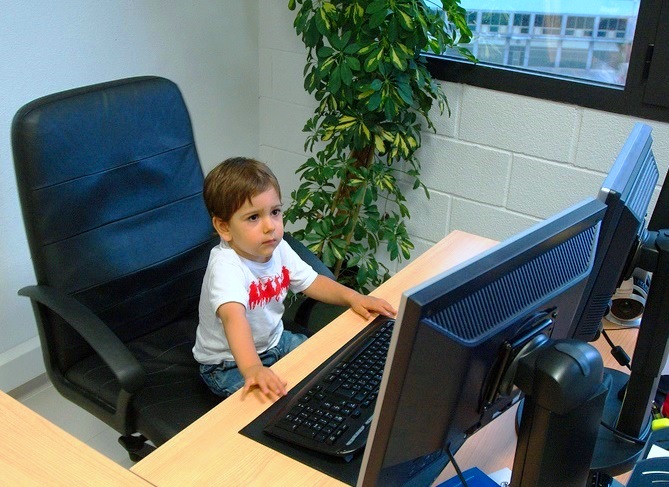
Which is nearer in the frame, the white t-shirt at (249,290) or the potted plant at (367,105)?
the white t-shirt at (249,290)

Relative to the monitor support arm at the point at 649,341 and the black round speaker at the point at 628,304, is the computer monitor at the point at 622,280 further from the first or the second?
the black round speaker at the point at 628,304

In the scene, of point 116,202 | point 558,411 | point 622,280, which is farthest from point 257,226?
point 558,411

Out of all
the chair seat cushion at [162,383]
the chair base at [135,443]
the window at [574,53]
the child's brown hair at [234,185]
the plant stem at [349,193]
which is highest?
the window at [574,53]

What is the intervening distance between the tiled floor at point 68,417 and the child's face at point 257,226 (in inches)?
39.1

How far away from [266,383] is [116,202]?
66 centimetres

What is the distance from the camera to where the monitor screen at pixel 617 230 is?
0.98 meters

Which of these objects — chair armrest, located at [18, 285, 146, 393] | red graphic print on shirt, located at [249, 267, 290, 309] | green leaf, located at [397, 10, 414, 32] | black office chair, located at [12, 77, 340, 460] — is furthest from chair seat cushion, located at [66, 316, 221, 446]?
green leaf, located at [397, 10, 414, 32]

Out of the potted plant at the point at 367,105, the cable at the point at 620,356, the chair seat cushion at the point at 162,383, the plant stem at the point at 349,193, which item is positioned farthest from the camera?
the plant stem at the point at 349,193

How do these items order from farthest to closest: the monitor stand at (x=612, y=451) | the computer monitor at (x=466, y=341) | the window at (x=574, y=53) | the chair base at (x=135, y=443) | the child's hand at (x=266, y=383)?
the window at (x=574, y=53) < the chair base at (x=135, y=443) < the child's hand at (x=266, y=383) < the monitor stand at (x=612, y=451) < the computer monitor at (x=466, y=341)

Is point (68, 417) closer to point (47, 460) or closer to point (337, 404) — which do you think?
point (47, 460)

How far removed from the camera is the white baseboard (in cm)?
217

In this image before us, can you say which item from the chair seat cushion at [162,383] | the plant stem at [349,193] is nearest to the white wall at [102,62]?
the plant stem at [349,193]

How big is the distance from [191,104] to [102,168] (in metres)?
1.03

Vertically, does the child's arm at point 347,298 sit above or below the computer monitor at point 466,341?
below
